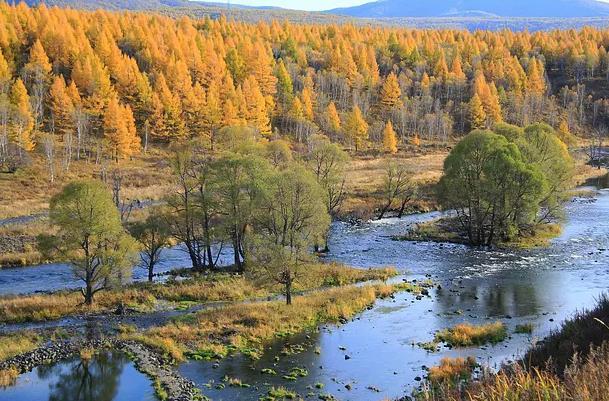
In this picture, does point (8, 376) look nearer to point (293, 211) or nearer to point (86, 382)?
point (86, 382)

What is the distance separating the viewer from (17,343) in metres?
34.5

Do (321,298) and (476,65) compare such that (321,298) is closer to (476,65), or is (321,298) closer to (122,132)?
(122,132)

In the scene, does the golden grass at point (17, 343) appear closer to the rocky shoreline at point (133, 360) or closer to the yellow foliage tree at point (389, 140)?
the rocky shoreline at point (133, 360)

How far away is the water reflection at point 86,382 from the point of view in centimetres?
2927

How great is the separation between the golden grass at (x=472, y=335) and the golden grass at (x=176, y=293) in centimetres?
1073

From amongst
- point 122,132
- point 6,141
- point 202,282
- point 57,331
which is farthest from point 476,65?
point 57,331

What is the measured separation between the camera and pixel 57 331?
36.8 meters

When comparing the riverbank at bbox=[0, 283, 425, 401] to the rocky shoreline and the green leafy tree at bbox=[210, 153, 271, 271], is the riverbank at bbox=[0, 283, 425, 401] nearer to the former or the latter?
the rocky shoreline

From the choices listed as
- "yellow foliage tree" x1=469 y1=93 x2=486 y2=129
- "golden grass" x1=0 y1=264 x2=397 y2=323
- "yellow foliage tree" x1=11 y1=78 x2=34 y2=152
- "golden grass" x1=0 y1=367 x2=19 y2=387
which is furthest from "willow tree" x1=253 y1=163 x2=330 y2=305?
"yellow foliage tree" x1=469 y1=93 x2=486 y2=129

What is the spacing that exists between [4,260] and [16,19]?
106m

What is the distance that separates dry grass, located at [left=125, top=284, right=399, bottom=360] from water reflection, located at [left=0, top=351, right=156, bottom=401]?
9.14 feet

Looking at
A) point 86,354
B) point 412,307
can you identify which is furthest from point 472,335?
point 86,354

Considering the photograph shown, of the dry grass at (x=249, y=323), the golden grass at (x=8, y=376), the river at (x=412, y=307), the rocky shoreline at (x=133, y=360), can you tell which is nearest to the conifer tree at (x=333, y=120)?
the river at (x=412, y=307)

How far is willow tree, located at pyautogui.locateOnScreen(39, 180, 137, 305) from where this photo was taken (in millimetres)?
41469
